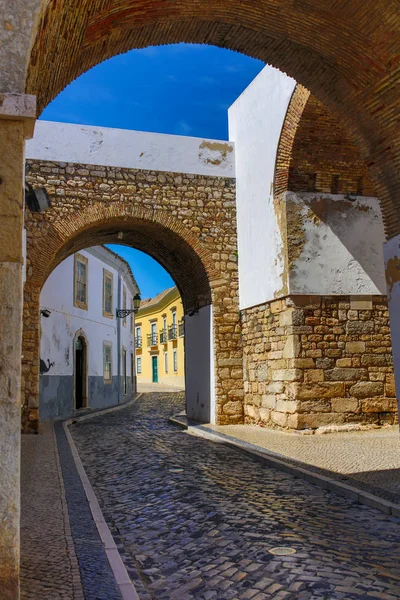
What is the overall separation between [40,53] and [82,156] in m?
7.45

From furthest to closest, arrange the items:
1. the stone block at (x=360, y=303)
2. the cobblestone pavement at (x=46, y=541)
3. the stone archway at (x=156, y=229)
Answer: the stone archway at (x=156, y=229), the stone block at (x=360, y=303), the cobblestone pavement at (x=46, y=541)

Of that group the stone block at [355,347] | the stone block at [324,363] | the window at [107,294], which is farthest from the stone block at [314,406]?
the window at [107,294]

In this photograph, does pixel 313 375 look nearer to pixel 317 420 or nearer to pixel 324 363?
pixel 324 363

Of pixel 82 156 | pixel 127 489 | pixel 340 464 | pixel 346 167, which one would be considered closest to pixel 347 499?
pixel 340 464

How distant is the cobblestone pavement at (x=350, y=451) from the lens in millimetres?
5332

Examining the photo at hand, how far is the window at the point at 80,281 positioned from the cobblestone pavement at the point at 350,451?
871cm

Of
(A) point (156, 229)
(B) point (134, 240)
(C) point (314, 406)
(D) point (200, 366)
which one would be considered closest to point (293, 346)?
(C) point (314, 406)

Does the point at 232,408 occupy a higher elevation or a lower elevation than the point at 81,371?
lower

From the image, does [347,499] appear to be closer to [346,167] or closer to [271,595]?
[271,595]

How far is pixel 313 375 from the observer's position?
29.7ft

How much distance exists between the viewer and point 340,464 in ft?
20.4

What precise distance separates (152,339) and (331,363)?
107 feet

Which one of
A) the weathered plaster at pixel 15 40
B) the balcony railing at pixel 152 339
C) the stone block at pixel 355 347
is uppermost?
the balcony railing at pixel 152 339

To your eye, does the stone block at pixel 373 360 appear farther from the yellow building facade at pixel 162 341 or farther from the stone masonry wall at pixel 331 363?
the yellow building facade at pixel 162 341
